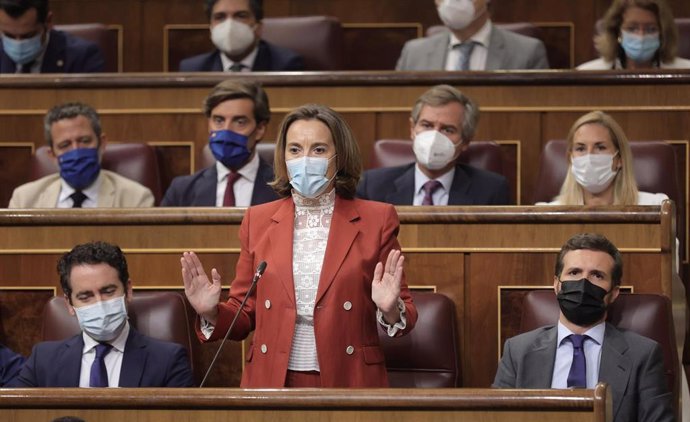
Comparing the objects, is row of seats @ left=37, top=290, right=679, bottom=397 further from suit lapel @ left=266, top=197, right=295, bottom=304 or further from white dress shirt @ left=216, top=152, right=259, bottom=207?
white dress shirt @ left=216, top=152, right=259, bottom=207

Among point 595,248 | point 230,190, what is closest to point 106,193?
point 230,190

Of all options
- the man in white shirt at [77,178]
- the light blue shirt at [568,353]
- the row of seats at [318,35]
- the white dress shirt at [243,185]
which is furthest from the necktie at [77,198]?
the light blue shirt at [568,353]

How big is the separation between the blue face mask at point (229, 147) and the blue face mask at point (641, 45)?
0.88 m

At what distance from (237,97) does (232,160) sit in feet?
0.39

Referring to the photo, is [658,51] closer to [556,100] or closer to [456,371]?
[556,100]

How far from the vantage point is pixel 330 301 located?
68.9 inches

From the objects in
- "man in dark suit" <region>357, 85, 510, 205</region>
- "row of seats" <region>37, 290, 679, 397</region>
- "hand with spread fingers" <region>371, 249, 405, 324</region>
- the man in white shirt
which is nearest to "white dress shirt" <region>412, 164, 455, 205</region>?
"man in dark suit" <region>357, 85, 510, 205</region>

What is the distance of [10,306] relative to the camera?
2.20 meters

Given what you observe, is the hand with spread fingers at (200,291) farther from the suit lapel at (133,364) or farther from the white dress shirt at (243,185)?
the white dress shirt at (243,185)

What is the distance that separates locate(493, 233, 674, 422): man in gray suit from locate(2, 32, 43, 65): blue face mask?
1.47m

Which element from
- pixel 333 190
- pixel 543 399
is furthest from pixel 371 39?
pixel 543 399

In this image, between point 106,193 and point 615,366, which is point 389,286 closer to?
point 615,366

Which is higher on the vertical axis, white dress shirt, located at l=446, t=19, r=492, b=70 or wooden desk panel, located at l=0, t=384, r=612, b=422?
white dress shirt, located at l=446, t=19, r=492, b=70

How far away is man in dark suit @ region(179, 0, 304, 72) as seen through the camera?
2.90 m
